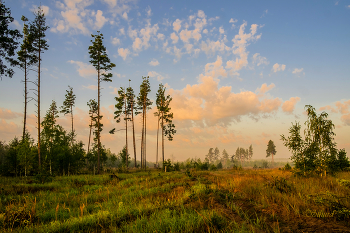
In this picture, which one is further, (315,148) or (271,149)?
(271,149)

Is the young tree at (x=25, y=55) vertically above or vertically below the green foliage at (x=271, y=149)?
above

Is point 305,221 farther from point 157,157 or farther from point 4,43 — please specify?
point 157,157

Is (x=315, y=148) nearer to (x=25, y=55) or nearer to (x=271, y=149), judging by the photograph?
(x=25, y=55)

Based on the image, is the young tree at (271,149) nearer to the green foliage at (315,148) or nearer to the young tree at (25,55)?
the green foliage at (315,148)

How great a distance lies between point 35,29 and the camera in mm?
20969

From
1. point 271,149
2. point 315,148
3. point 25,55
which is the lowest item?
point 271,149

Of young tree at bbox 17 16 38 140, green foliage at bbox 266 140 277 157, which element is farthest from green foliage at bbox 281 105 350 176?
green foliage at bbox 266 140 277 157

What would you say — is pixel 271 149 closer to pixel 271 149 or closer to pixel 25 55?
pixel 271 149

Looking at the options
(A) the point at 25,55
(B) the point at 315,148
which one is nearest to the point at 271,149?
(B) the point at 315,148

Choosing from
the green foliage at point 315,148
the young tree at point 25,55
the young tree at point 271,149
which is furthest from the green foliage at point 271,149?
the young tree at point 25,55

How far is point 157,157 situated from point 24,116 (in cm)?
2672

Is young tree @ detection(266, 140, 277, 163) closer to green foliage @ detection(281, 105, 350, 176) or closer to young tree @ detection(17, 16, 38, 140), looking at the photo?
green foliage @ detection(281, 105, 350, 176)

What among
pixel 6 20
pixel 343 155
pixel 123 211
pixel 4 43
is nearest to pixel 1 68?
pixel 4 43

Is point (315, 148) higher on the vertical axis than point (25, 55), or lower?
lower
